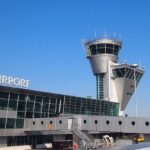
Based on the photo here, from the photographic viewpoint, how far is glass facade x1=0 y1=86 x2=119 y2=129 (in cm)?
6025

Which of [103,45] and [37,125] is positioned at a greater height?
[103,45]

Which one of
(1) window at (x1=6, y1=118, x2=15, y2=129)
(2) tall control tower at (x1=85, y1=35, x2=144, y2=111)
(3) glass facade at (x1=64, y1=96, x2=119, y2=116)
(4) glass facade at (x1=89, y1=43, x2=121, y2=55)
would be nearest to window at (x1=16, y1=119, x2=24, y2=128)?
(1) window at (x1=6, y1=118, x2=15, y2=129)

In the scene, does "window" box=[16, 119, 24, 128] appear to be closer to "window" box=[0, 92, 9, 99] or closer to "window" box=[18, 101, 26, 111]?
"window" box=[18, 101, 26, 111]

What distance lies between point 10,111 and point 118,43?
6600 centimetres

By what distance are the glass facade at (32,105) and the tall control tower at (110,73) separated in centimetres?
3125

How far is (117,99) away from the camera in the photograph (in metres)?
113

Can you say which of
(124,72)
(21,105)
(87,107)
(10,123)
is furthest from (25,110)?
(124,72)

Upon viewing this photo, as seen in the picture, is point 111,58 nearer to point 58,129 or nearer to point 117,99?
point 117,99

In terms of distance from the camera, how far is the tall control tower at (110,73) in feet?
366

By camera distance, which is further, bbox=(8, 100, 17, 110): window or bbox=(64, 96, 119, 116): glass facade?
bbox=(64, 96, 119, 116): glass facade

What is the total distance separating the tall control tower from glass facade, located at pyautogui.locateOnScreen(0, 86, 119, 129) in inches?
1230

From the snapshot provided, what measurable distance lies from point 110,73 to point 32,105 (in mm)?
52394

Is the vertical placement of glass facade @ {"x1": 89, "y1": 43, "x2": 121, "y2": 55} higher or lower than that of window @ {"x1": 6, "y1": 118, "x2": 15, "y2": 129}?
higher

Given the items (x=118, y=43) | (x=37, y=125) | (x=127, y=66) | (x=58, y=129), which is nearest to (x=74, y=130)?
(x=58, y=129)
